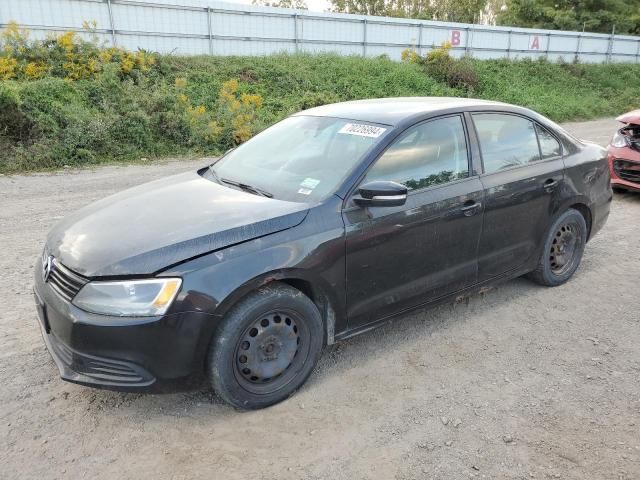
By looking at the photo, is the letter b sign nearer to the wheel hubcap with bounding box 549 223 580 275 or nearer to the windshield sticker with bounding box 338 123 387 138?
the wheel hubcap with bounding box 549 223 580 275

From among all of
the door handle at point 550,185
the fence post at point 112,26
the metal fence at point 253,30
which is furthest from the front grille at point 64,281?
the fence post at point 112,26

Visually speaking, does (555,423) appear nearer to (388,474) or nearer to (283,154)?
(388,474)

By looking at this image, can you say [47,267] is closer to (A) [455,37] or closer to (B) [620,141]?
(B) [620,141]

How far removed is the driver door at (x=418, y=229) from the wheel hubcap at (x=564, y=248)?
111cm

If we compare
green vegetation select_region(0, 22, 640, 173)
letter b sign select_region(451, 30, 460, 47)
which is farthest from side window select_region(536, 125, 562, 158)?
letter b sign select_region(451, 30, 460, 47)

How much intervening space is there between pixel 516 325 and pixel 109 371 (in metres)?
2.85

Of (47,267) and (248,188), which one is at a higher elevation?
(248,188)

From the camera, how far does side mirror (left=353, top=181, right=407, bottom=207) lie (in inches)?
122

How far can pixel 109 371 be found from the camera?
8.70 feet

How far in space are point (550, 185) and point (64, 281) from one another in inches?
140

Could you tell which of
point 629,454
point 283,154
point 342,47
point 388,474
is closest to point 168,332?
point 388,474

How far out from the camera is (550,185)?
4270 mm

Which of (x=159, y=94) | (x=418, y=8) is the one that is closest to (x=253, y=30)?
(x=159, y=94)

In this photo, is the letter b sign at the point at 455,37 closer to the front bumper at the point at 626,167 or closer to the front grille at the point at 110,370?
the front bumper at the point at 626,167
